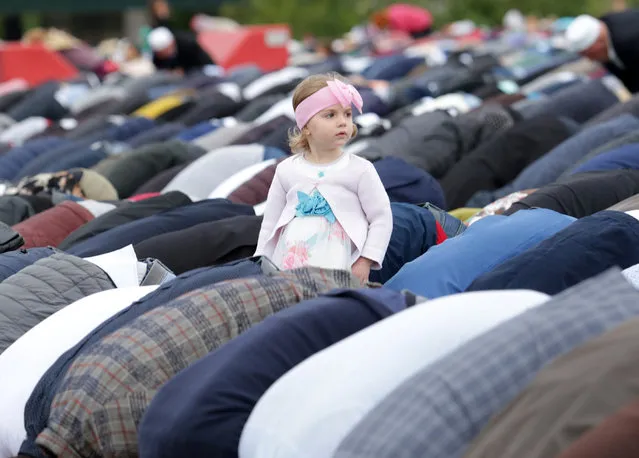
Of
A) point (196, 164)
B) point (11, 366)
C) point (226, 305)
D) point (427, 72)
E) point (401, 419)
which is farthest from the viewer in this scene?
point (427, 72)

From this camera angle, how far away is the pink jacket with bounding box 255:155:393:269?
3797mm

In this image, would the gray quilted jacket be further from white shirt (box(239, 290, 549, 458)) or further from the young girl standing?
white shirt (box(239, 290, 549, 458))

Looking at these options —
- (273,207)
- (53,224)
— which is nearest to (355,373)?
(273,207)

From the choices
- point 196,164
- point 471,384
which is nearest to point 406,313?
point 471,384

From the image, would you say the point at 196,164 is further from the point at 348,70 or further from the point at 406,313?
the point at 348,70

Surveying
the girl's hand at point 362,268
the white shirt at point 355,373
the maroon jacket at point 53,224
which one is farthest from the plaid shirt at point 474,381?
the maroon jacket at point 53,224

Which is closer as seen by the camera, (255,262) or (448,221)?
(255,262)

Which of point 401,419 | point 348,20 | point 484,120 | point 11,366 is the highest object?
point 401,419

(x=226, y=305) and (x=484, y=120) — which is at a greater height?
(x=226, y=305)

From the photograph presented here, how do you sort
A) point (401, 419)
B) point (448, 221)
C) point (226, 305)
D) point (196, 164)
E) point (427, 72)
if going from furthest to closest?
point (427, 72) < point (196, 164) < point (448, 221) < point (226, 305) < point (401, 419)

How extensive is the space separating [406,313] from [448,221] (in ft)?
5.55

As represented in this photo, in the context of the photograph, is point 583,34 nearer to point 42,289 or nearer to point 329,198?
point 329,198

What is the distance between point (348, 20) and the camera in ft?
87.4

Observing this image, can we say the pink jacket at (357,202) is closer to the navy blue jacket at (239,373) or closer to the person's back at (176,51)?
the navy blue jacket at (239,373)
